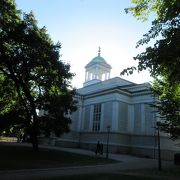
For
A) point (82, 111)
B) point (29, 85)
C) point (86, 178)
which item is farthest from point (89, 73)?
point (86, 178)

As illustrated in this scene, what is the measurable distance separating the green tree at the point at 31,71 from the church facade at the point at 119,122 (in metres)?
13.0

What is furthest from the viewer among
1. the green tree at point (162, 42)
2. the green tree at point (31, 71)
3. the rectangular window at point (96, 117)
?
the rectangular window at point (96, 117)

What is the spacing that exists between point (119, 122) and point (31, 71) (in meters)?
19.8

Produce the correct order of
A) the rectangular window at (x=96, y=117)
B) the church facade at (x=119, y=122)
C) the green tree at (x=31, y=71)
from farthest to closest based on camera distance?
the rectangular window at (x=96, y=117) → the church facade at (x=119, y=122) → the green tree at (x=31, y=71)

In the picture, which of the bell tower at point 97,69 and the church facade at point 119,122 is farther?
the bell tower at point 97,69

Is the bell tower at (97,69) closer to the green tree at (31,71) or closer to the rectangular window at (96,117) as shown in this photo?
the rectangular window at (96,117)

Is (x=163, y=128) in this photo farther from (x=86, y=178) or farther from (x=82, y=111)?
(x=82, y=111)

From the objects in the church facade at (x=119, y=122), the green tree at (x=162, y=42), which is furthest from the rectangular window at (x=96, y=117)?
the green tree at (x=162, y=42)

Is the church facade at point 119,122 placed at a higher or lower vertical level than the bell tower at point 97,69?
lower

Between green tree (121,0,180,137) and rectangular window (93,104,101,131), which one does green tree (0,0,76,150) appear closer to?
green tree (121,0,180,137)

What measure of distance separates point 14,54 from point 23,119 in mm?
6156

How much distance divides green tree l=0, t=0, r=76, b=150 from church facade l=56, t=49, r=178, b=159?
1298 centimetres

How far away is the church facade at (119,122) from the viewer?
1642 inches

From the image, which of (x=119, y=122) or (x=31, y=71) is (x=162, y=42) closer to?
(x=31, y=71)
